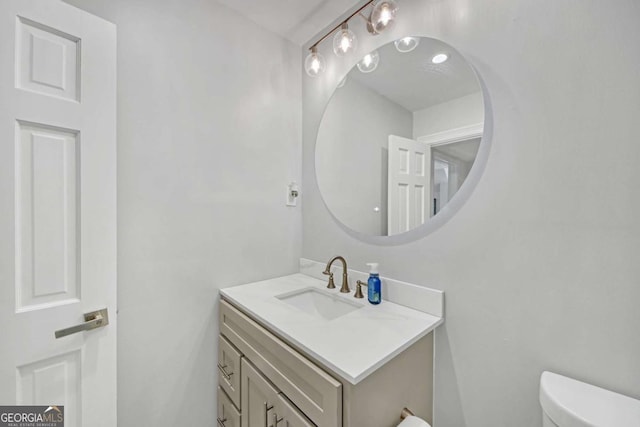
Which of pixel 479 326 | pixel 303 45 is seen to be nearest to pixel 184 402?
pixel 479 326

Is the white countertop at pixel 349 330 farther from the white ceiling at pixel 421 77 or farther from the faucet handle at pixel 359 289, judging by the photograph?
the white ceiling at pixel 421 77

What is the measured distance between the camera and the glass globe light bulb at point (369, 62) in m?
1.30

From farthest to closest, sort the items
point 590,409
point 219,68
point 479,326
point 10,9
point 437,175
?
point 219,68 < point 437,175 < point 479,326 < point 10,9 < point 590,409

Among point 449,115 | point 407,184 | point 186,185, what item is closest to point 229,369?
point 186,185

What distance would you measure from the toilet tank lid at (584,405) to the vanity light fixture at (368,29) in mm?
1453

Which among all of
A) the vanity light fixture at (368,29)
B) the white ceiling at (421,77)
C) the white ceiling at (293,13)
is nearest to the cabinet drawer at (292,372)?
the white ceiling at (421,77)

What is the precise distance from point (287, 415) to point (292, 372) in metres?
0.14

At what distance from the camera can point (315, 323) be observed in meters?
0.99

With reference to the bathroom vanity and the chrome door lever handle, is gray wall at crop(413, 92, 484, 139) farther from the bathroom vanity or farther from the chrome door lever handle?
the chrome door lever handle

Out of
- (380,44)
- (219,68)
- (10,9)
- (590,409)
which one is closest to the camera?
(590,409)

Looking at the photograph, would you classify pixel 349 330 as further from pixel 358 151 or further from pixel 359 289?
pixel 358 151

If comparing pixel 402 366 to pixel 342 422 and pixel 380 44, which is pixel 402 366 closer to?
pixel 342 422

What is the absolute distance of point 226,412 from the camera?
1.30 m

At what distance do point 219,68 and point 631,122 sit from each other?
1.66 m
